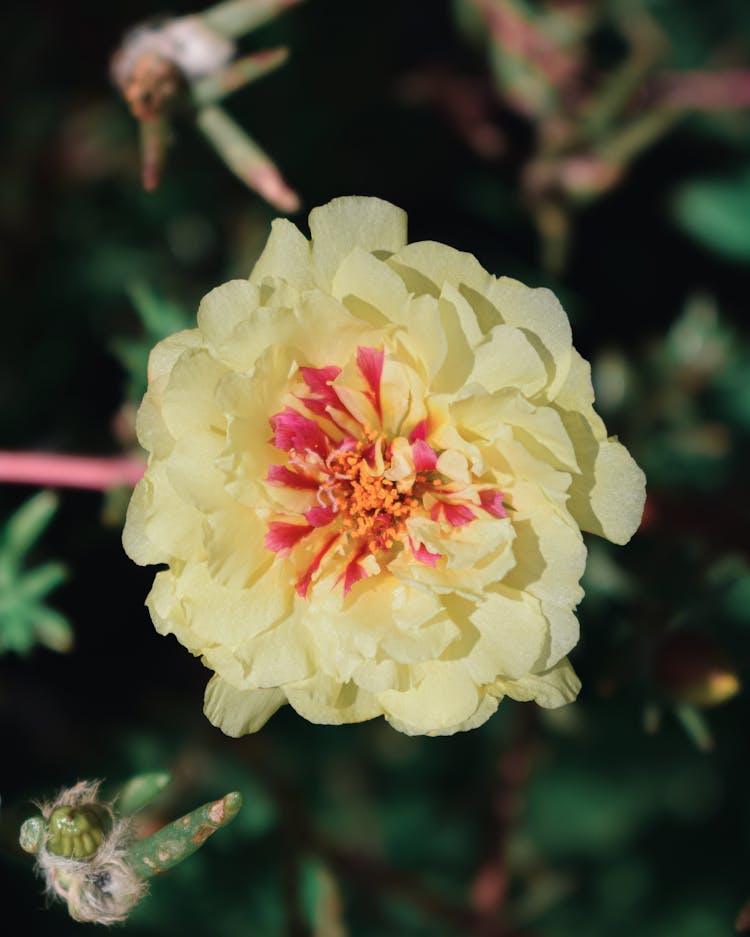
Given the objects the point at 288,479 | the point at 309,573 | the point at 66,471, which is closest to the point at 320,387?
the point at 288,479

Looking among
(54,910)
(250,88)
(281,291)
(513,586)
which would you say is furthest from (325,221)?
(54,910)

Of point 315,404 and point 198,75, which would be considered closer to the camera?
point 315,404

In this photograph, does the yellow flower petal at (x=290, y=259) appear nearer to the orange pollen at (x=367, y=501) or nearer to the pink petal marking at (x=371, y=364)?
the pink petal marking at (x=371, y=364)

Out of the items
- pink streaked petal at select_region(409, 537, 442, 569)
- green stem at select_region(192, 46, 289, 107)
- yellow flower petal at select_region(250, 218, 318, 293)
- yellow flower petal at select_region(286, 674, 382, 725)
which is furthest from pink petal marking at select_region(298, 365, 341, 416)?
green stem at select_region(192, 46, 289, 107)

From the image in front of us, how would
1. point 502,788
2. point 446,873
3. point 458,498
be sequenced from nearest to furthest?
point 458,498
point 502,788
point 446,873

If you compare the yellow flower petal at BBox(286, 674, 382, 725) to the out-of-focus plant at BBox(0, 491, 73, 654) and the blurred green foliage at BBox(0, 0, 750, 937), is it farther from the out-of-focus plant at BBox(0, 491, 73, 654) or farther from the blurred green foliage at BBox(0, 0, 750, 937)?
the blurred green foliage at BBox(0, 0, 750, 937)

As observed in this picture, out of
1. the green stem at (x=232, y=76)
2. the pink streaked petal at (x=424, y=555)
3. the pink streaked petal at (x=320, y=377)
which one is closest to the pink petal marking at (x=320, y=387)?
the pink streaked petal at (x=320, y=377)

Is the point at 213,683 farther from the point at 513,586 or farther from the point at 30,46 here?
the point at 30,46

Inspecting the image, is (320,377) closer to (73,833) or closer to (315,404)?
(315,404)
